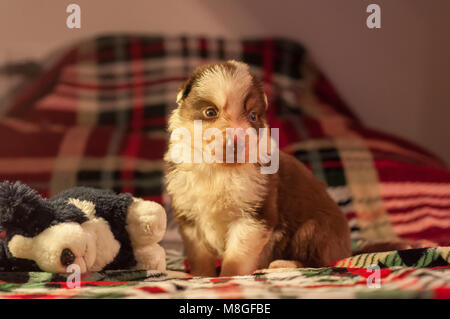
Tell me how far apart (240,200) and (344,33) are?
38.3 inches

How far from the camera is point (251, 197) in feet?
3.53

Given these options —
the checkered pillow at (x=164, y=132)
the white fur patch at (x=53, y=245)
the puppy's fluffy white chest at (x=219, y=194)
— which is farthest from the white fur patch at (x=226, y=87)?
the checkered pillow at (x=164, y=132)

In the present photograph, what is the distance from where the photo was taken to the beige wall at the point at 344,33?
4.29ft

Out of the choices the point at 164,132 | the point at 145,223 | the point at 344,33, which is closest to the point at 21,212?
the point at 145,223

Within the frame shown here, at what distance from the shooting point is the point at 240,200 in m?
1.08

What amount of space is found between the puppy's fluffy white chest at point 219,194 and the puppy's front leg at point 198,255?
4 cm

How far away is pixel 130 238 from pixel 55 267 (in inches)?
7.6

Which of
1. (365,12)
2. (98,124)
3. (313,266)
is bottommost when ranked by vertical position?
(313,266)

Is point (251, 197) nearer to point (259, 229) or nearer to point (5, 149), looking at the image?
point (259, 229)

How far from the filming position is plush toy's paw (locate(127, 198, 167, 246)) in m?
1.06

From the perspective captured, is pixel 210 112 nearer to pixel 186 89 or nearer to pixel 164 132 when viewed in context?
pixel 186 89

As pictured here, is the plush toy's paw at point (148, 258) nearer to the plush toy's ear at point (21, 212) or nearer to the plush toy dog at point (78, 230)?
the plush toy dog at point (78, 230)

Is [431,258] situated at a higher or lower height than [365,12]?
lower
